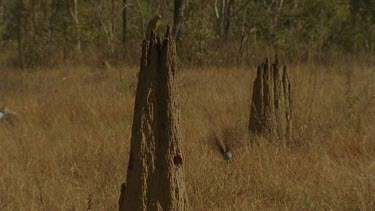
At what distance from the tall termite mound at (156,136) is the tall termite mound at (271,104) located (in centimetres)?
221

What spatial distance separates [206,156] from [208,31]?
7.36 m

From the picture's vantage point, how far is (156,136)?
1.95m

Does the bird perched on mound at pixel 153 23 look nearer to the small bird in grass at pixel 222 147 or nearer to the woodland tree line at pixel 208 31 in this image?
the small bird in grass at pixel 222 147

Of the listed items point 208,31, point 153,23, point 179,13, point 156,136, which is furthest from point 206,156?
point 179,13

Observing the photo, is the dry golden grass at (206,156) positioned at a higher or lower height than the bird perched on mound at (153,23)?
lower

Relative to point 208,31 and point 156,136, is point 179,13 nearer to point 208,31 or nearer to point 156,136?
point 208,31

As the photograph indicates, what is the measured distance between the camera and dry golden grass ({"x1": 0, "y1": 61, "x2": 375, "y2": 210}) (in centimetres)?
299

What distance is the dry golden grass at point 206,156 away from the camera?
2.99m

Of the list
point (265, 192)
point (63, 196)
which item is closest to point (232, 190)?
point (265, 192)

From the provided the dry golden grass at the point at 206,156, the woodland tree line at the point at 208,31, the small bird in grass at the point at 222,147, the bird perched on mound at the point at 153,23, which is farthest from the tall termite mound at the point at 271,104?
the woodland tree line at the point at 208,31

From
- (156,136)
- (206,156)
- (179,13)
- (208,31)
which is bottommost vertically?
(206,156)

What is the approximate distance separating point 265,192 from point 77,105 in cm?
358

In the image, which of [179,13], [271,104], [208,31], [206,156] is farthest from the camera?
[179,13]

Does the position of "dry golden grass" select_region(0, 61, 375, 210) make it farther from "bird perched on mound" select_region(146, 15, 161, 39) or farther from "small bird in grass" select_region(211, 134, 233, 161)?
"bird perched on mound" select_region(146, 15, 161, 39)
